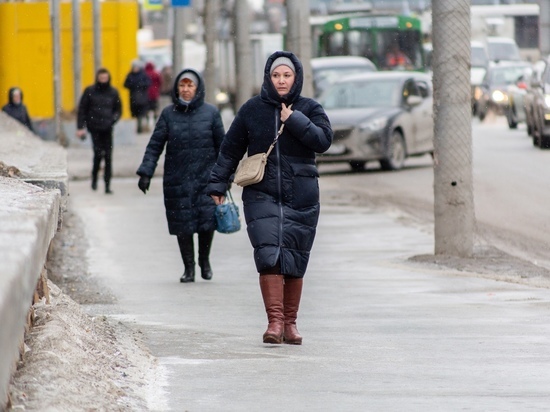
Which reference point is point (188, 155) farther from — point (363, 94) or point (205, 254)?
point (363, 94)

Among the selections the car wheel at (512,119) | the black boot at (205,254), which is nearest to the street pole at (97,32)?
the car wheel at (512,119)

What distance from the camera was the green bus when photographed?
44.6 metres

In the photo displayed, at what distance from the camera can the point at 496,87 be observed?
148 feet

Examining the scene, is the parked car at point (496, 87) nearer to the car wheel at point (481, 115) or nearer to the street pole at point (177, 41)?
the car wheel at point (481, 115)

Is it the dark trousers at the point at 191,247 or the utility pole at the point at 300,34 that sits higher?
the utility pole at the point at 300,34

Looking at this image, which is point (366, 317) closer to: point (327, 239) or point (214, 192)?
point (214, 192)

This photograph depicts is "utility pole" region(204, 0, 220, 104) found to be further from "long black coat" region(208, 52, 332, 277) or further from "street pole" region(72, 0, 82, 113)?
"long black coat" region(208, 52, 332, 277)

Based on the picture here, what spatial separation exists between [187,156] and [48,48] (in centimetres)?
2340

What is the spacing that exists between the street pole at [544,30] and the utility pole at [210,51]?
57.4ft

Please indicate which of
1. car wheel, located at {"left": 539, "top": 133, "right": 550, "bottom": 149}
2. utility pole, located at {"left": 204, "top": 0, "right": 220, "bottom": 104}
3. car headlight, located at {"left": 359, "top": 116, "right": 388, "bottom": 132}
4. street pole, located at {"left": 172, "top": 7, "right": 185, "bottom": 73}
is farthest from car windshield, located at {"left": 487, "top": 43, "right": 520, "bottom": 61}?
car headlight, located at {"left": 359, "top": 116, "right": 388, "bottom": 132}

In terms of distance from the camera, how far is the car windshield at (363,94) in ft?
87.3

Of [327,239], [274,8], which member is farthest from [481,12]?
[274,8]

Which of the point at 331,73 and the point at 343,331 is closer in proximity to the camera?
the point at 343,331

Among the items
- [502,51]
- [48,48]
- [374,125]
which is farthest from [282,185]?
[502,51]
